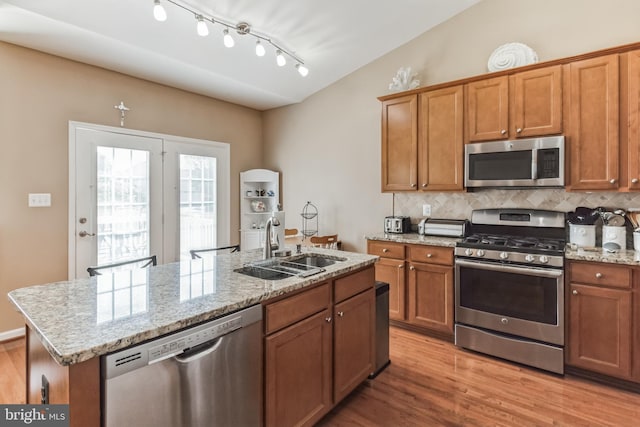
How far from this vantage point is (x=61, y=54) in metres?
3.22

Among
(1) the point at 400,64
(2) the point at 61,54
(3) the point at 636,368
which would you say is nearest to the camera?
(3) the point at 636,368

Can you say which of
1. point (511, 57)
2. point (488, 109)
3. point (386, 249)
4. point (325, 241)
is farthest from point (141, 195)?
point (511, 57)

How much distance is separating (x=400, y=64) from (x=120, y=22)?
9.16 feet

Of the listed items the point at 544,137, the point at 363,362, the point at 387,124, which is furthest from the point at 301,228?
the point at 544,137

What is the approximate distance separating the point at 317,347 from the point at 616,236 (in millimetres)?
2417

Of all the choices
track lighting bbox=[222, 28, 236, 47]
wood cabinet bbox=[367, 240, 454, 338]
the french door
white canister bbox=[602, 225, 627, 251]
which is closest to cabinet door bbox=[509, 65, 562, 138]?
white canister bbox=[602, 225, 627, 251]

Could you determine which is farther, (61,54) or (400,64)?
(400,64)

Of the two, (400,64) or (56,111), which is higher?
(400,64)

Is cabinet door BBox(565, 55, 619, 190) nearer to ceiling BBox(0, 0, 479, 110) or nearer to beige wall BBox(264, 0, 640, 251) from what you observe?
beige wall BBox(264, 0, 640, 251)

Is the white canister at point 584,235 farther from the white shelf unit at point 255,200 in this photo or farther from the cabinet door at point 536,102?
the white shelf unit at point 255,200

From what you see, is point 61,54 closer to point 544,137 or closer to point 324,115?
point 324,115

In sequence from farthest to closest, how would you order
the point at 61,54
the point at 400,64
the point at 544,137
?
the point at 400,64 → the point at 61,54 → the point at 544,137

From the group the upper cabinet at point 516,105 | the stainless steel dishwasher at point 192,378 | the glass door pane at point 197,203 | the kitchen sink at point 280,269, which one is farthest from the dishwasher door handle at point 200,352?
the glass door pane at point 197,203

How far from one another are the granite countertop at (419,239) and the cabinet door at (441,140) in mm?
483
